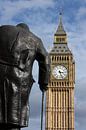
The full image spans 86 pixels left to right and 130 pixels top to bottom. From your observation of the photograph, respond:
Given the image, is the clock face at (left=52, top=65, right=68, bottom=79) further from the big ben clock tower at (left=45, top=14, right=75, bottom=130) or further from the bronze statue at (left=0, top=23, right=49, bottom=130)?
the bronze statue at (left=0, top=23, right=49, bottom=130)

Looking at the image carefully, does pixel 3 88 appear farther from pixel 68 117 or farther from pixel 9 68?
pixel 68 117

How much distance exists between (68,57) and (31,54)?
3388 inches

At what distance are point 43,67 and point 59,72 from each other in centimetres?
8478

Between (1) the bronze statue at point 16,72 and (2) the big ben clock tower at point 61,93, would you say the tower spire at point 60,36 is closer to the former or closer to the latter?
(2) the big ben clock tower at point 61,93

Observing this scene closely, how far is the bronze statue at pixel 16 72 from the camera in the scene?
6055 millimetres

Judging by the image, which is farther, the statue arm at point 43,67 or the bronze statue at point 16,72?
the statue arm at point 43,67

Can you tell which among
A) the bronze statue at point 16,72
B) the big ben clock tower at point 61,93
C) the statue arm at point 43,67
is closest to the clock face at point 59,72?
the big ben clock tower at point 61,93

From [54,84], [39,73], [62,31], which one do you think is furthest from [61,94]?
[39,73]

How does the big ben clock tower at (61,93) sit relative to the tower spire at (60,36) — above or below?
below

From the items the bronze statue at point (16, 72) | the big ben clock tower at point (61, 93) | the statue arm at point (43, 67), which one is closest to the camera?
the bronze statue at point (16, 72)

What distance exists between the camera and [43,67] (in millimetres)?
6531

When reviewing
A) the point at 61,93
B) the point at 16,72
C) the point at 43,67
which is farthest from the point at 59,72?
the point at 16,72

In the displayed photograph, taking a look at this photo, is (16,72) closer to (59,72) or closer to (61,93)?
(59,72)

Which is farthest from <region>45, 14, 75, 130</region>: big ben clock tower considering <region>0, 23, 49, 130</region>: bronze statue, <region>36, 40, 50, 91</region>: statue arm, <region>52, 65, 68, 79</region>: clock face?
<region>0, 23, 49, 130</region>: bronze statue
